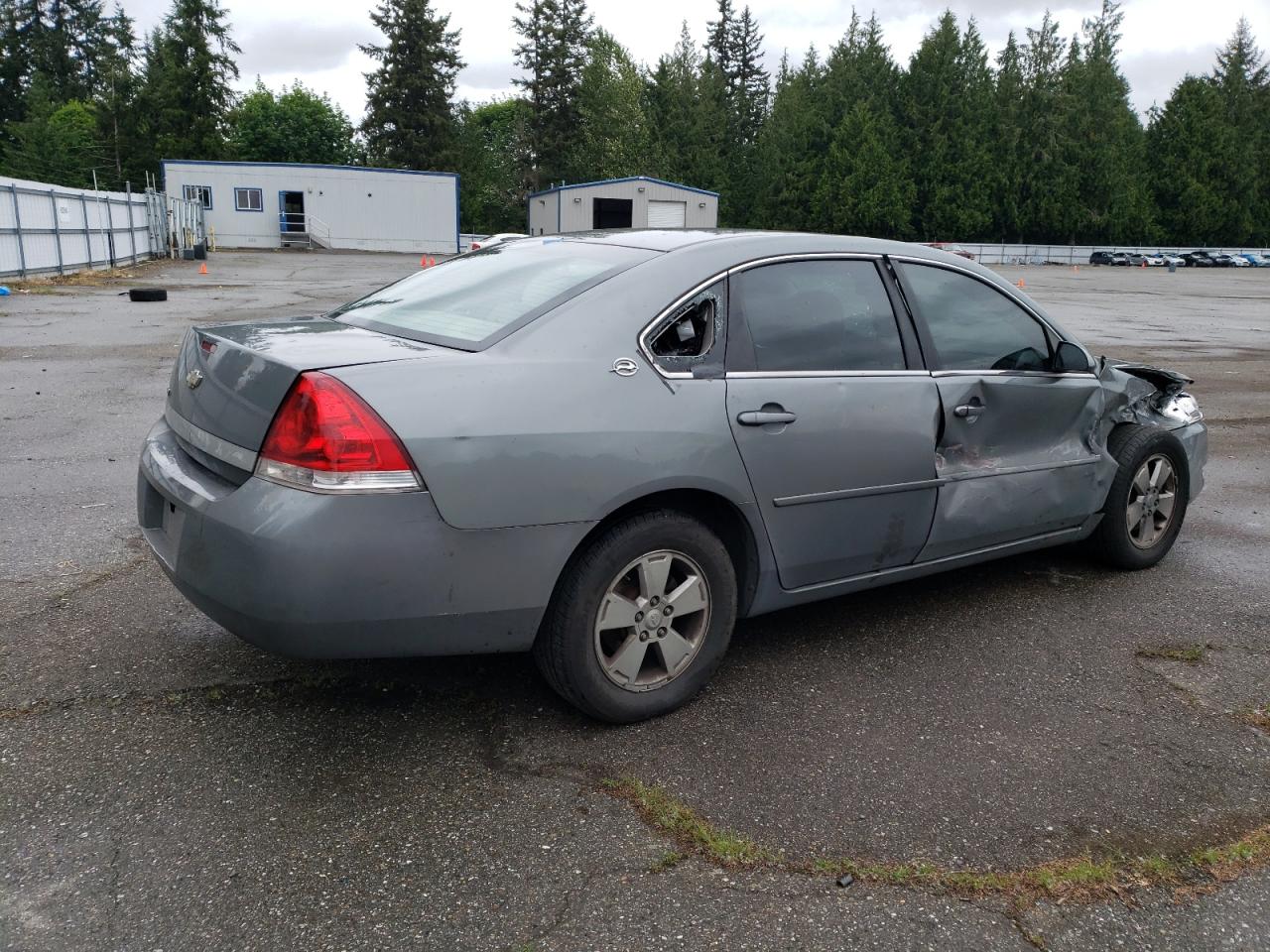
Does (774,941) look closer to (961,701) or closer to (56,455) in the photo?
(961,701)

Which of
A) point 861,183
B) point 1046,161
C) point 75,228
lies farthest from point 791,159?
point 75,228

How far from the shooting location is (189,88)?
6662cm

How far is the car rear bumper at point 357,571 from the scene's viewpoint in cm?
275

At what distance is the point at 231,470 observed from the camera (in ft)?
9.93

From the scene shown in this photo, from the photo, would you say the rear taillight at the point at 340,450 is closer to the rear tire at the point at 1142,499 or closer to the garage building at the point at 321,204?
the rear tire at the point at 1142,499

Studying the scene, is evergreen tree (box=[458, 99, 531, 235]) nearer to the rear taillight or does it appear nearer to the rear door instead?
the rear door

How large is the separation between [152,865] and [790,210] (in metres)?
71.2

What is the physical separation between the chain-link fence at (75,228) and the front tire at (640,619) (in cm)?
2182

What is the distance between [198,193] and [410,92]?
23.6 metres

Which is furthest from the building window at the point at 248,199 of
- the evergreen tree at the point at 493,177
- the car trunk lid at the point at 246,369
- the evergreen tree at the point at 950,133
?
the car trunk lid at the point at 246,369

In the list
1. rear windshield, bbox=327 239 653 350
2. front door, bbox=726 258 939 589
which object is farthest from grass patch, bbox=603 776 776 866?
rear windshield, bbox=327 239 653 350

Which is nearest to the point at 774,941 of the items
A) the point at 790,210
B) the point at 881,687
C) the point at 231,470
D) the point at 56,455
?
the point at 881,687

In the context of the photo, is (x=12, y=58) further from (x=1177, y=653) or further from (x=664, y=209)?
(x=1177, y=653)

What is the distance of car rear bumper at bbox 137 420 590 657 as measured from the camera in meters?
2.75
